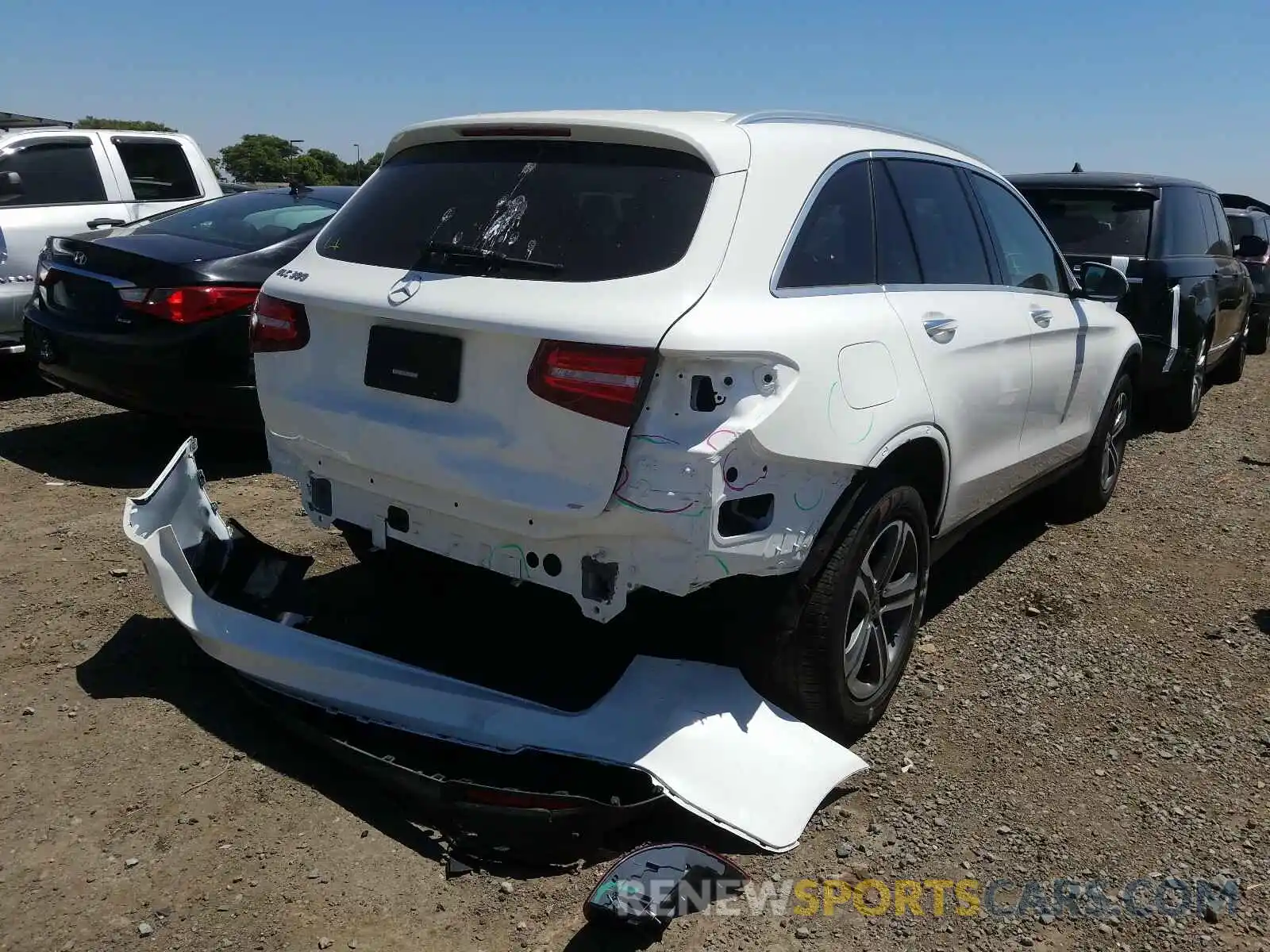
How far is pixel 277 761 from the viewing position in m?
3.13

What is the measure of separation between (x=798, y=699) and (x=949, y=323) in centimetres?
138

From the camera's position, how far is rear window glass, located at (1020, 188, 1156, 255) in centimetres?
713

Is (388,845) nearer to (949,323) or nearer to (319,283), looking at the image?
(319,283)

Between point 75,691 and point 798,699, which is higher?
point 798,699

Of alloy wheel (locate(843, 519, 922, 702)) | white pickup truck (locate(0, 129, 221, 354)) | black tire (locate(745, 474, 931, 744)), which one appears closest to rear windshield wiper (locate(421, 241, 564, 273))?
black tire (locate(745, 474, 931, 744))

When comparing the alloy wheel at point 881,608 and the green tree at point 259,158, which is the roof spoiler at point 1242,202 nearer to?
the alloy wheel at point 881,608

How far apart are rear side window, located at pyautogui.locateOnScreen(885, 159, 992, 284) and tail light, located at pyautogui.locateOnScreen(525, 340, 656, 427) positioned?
1.47m

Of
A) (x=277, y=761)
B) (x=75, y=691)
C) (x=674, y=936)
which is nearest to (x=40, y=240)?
(x=75, y=691)

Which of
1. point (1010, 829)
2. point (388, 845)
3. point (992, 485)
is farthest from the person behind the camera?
point (992, 485)

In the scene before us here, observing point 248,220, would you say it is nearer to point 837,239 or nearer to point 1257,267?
point 837,239

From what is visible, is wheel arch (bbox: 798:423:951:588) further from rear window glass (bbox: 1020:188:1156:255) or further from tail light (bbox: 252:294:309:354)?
rear window glass (bbox: 1020:188:1156:255)

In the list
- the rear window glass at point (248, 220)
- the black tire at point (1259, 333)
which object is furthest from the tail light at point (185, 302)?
the black tire at point (1259, 333)

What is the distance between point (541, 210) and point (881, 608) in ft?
5.38

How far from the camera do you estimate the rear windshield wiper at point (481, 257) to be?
282 centimetres
